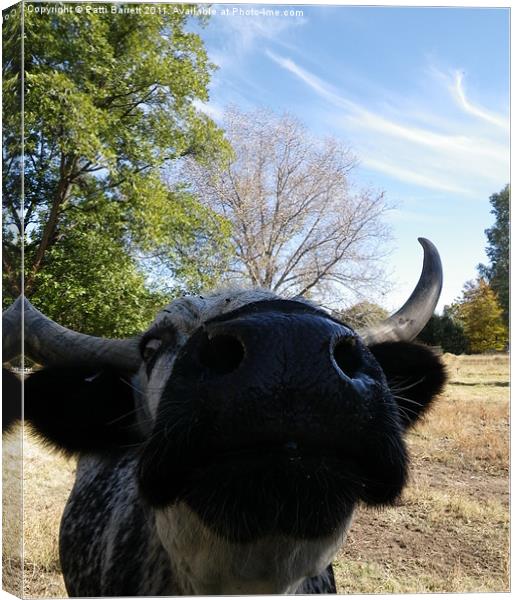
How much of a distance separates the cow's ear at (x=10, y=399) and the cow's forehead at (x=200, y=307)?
84 centimetres

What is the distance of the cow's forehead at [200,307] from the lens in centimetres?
281

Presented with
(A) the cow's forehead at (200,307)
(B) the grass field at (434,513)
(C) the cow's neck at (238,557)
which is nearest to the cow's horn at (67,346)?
(A) the cow's forehead at (200,307)

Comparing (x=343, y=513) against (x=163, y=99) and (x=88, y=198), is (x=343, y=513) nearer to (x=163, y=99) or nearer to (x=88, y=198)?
(x=88, y=198)

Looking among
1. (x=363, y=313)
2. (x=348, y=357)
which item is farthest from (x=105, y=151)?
(x=348, y=357)

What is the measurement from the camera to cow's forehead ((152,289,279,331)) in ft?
9.21

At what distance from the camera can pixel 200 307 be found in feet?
9.83

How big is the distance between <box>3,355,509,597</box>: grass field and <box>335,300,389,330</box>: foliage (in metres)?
0.52

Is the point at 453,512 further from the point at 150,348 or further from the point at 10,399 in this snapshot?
the point at 10,399

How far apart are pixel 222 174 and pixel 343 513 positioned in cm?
291

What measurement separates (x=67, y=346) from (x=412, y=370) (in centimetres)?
186

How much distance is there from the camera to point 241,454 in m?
2.00

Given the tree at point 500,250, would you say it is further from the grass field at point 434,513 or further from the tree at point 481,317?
the grass field at point 434,513

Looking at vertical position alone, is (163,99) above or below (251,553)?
above

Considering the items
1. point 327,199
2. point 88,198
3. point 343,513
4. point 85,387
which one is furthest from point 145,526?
point 327,199
